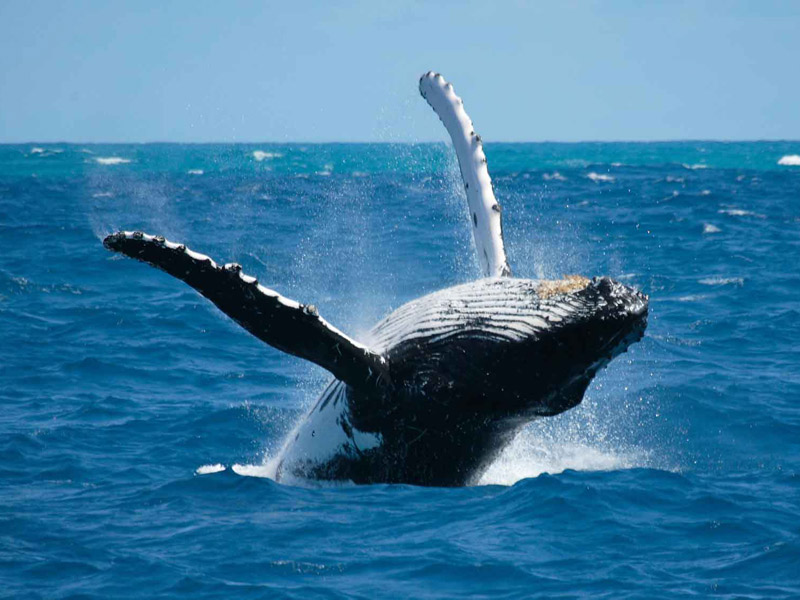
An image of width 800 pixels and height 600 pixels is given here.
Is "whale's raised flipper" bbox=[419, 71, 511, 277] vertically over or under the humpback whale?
over

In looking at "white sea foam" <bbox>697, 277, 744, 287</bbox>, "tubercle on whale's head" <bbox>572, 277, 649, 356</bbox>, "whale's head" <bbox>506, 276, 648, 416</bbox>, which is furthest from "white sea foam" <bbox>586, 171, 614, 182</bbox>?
"tubercle on whale's head" <bbox>572, 277, 649, 356</bbox>

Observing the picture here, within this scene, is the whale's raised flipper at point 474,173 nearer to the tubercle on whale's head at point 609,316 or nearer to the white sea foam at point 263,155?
the tubercle on whale's head at point 609,316

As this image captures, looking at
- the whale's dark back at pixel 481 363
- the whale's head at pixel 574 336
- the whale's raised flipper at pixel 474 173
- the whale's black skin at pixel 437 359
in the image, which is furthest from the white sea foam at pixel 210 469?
the whale's head at pixel 574 336

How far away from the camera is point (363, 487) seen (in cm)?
833

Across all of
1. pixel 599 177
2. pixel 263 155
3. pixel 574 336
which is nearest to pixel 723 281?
pixel 574 336

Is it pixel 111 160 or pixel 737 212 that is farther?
pixel 111 160

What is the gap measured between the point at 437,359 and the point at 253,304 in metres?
1.40

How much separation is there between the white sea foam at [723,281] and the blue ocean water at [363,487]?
0.65ft

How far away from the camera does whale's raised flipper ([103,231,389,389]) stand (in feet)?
22.1

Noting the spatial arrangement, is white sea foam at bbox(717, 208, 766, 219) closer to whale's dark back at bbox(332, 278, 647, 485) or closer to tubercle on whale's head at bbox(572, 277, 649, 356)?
whale's dark back at bbox(332, 278, 647, 485)

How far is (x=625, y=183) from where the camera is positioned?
175 feet

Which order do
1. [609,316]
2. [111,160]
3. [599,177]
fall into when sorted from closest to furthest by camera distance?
1. [609,316]
2. [599,177]
3. [111,160]

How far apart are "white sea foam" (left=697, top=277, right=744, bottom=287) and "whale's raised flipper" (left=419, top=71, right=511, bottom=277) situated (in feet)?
39.1

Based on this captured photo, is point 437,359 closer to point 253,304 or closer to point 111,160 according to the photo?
→ point 253,304
